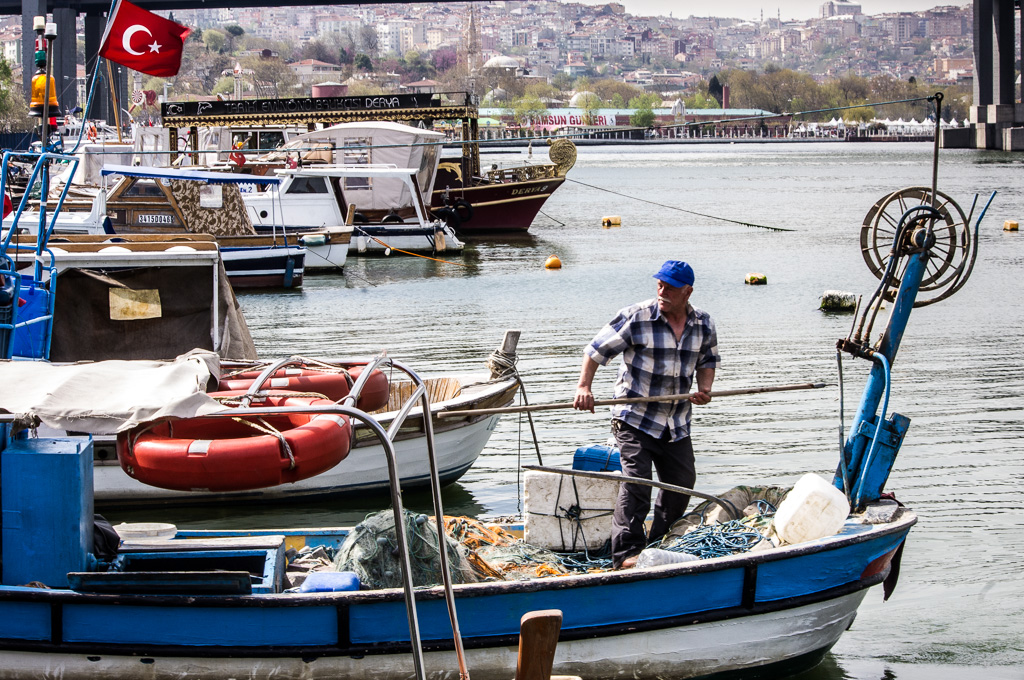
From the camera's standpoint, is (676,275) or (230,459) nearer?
(230,459)

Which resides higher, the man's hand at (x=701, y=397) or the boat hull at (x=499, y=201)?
the boat hull at (x=499, y=201)

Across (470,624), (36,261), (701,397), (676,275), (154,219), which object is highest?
(154,219)

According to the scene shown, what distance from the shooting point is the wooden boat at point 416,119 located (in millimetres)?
34366

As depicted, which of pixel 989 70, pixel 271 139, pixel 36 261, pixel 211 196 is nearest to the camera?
pixel 36 261

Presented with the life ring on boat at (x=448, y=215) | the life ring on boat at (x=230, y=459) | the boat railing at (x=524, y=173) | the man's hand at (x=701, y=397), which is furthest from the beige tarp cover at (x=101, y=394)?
the boat railing at (x=524, y=173)

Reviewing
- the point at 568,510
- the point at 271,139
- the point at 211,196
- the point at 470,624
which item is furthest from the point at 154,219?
the point at 470,624

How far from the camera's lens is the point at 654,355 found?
5996 millimetres

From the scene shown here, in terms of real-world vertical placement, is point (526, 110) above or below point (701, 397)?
above

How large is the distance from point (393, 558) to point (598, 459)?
1875 millimetres

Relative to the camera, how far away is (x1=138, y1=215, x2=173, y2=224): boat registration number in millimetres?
21531

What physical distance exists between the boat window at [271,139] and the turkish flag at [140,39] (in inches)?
1003

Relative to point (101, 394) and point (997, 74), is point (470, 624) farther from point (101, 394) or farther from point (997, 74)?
point (997, 74)

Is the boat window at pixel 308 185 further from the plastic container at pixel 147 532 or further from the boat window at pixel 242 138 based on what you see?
the plastic container at pixel 147 532

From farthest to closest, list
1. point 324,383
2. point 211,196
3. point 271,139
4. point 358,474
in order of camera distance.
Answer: point 271,139 < point 211,196 < point 358,474 < point 324,383
